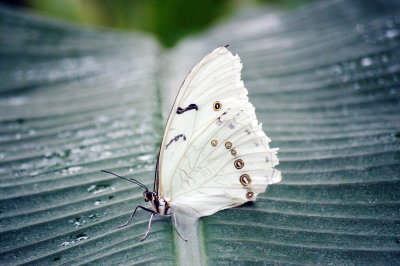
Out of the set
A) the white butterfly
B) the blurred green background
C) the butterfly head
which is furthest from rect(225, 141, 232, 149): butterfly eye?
the blurred green background

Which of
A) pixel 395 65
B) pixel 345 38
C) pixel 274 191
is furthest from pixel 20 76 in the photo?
pixel 395 65

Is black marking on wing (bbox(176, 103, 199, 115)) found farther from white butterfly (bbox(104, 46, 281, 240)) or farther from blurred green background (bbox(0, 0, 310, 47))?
blurred green background (bbox(0, 0, 310, 47))

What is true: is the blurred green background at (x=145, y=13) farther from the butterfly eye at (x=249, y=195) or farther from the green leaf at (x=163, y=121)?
the butterfly eye at (x=249, y=195)

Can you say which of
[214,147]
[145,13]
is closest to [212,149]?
[214,147]

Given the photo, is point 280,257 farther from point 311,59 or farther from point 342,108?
point 311,59

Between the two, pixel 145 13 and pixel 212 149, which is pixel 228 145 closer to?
pixel 212 149

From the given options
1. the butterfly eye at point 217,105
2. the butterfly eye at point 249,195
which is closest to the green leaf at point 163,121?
the butterfly eye at point 249,195
